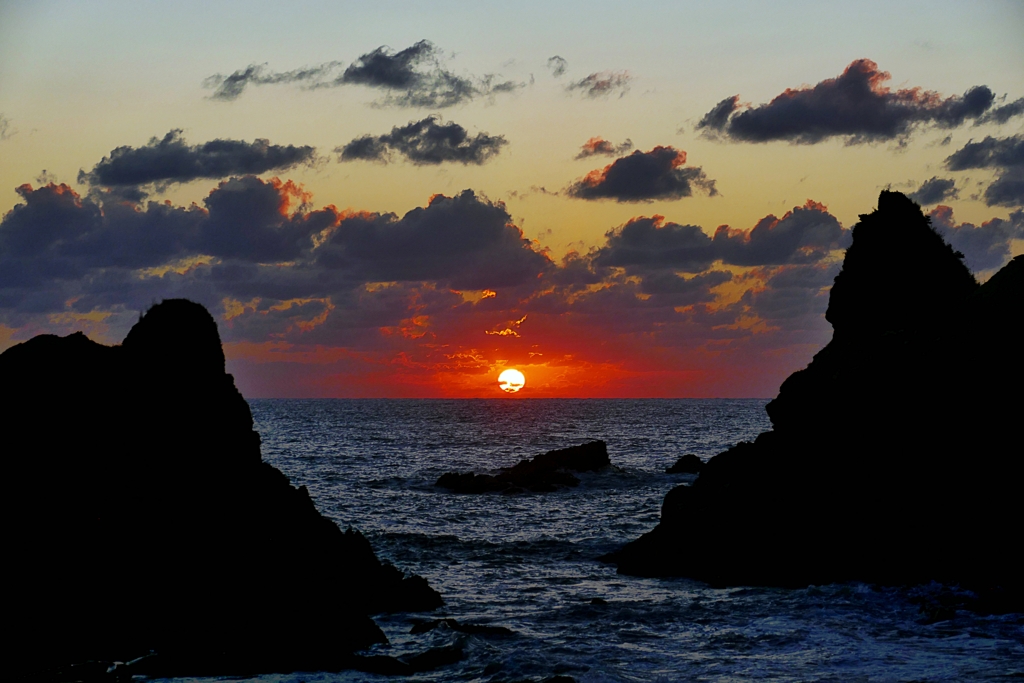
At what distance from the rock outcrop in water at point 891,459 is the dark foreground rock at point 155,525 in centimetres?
1402

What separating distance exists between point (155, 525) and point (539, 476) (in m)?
42.6

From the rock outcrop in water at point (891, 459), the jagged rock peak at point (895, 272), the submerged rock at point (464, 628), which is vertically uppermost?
the jagged rock peak at point (895, 272)

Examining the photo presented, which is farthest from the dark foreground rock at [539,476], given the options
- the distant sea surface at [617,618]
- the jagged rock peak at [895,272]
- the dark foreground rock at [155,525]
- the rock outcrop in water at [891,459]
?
the dark foreground rock at [155,525]

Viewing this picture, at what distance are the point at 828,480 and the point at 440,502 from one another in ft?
92.5

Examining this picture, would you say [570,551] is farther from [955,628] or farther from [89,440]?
[89,440]

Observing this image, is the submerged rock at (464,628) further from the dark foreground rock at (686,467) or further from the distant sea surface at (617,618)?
the dark foreground rock at (686,467)

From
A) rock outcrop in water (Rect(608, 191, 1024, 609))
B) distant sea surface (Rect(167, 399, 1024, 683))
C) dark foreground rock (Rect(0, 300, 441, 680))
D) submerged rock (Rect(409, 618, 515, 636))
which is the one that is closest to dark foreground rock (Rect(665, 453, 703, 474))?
distant sea surface (Rect(167, 399, 1024, 683))

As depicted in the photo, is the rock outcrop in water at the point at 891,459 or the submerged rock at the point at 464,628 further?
the rock outcrop in water at the point at 891,459

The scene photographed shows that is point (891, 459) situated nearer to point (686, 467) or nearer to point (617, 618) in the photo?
point (617, 618)

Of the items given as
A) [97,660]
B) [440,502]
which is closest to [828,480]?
[97,660]

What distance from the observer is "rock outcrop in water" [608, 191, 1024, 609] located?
2477 cm

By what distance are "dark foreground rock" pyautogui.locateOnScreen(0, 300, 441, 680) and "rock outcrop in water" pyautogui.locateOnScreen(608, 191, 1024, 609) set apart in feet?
46.0

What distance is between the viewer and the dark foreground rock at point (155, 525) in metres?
18.5

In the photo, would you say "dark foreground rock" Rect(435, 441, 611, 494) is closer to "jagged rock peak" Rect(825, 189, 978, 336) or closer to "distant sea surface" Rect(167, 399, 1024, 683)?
"distant sea surface" Rect(167, 399, 1024, 683)
